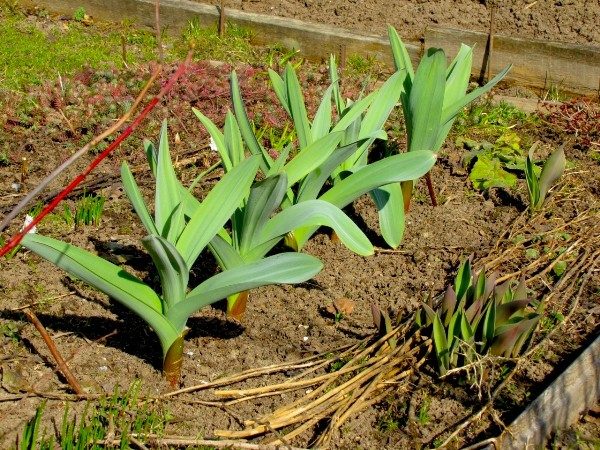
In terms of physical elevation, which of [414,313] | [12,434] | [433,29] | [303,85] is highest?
[433,29]

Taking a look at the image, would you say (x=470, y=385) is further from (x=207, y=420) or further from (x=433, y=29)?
(x=433, y=29)

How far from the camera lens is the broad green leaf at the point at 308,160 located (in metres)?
2.96

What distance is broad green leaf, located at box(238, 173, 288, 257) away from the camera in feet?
8.73

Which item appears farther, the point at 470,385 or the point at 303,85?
the point at 303,85

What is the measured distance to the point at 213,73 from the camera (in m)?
4.95

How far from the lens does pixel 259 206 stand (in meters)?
2.73

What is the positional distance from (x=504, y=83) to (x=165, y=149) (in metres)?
3.03

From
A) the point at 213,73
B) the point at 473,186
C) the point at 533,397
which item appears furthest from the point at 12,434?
the point at 213,73

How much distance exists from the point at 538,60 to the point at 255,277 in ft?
10.2

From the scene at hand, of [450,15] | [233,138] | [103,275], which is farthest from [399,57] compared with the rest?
[450,15]

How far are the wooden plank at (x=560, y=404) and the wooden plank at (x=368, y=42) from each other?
2.41 metres

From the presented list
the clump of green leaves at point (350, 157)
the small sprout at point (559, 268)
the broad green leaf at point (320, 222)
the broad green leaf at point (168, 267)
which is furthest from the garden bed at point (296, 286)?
the broad green leaf at point (320, 222)

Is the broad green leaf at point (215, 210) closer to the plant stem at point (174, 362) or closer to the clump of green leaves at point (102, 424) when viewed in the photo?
the plant stem at point (174, 362)

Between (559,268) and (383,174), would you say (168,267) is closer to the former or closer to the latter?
(383,174)
